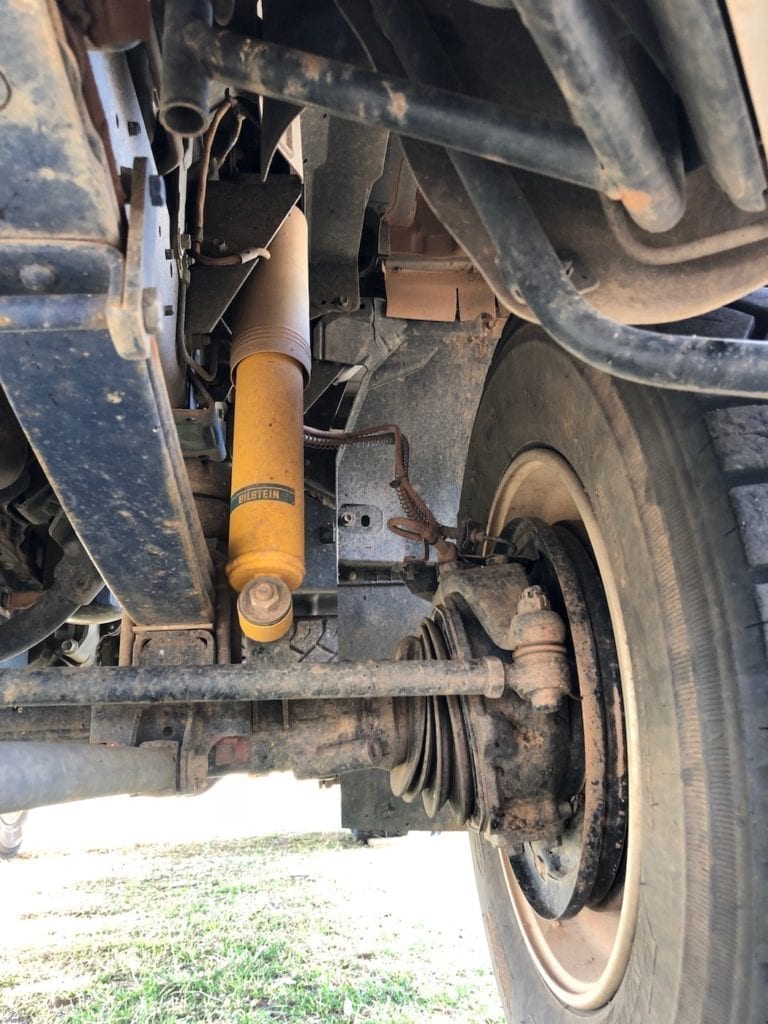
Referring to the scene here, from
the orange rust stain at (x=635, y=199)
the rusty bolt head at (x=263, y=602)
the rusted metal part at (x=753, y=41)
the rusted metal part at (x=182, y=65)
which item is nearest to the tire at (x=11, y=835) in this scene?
the rusty bolt head at (x=263, y=602)

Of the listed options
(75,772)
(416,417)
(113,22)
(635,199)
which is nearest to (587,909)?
(75,772)

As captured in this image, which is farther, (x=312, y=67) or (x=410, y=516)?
(x=410, y=516)

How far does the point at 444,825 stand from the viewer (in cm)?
209

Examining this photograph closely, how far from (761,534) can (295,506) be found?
0.70 m

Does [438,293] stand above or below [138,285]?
above

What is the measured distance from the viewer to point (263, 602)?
127 centimetres

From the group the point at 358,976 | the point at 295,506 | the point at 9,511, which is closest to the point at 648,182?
the point at 295,506

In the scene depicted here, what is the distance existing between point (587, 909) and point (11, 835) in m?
6.26

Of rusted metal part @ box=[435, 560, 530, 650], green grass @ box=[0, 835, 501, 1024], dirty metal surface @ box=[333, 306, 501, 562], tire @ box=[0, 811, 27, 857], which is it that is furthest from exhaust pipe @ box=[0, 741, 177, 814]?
tire @ box=[0, 811, 27, 857]

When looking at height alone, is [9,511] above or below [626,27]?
above

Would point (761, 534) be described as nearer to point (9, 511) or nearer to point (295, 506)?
point (295, 506)

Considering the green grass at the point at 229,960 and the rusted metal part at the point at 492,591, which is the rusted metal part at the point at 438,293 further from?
the green grass at the point at 229,960

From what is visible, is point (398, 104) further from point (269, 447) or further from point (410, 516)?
point (410, 516)

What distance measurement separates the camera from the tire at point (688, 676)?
0.87 meters
